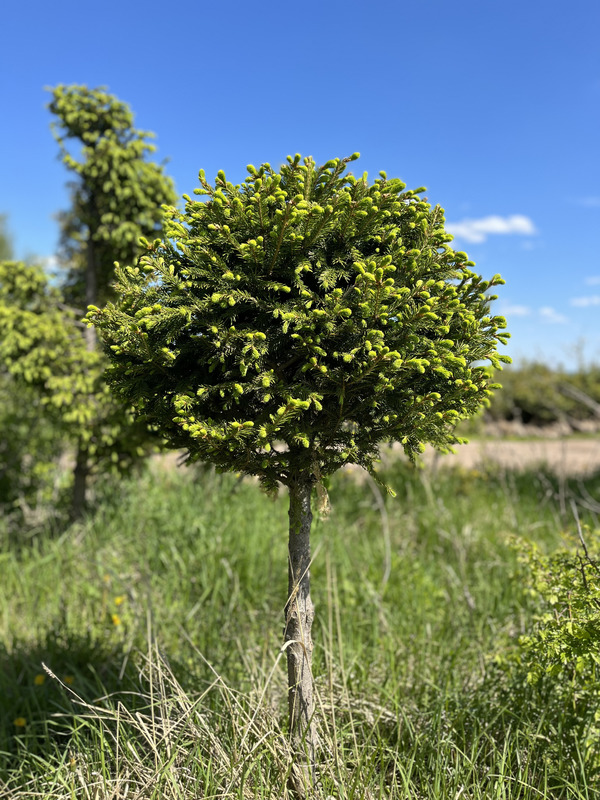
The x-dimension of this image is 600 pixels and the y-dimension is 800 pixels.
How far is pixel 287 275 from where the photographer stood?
2.49 metres

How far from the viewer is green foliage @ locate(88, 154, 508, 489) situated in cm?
236

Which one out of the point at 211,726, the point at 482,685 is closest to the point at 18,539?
the point at 211,726

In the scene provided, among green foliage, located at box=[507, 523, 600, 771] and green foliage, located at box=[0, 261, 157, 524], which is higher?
green foliage, located at box=[0, 261, 157, 524]

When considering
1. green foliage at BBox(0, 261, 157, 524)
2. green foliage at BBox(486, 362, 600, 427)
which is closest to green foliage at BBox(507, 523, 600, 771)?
green foliage at BBox(0, 261, 157, 524)

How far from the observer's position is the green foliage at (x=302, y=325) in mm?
2355

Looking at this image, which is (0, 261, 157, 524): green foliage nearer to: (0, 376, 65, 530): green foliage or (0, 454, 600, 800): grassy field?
(0, 376, 65, 530): green foliage

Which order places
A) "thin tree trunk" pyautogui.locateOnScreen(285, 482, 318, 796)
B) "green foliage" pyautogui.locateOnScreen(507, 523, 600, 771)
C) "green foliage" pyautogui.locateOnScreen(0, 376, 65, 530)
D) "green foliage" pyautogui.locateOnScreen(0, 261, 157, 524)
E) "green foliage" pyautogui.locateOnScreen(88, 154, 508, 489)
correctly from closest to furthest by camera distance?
→ 1. "green foliage" pyautogui.locateOnScreen(88, 154, 508, 489)
2. "green foliage" pyautogui.locateOnScreen(507, 523, 600, 771)
3. "thin tree trunk" pyautogui.locateOnScreen(285, 482, 318, 796)
4. "green foliage" pyautogui.locateOnScreen(0, 261, 157, 524)
5. "green foliage" pyautogui.locateOnScreen(0, 376, 65, 530)

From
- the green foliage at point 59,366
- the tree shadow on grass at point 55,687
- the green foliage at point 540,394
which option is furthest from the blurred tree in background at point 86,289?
the green foliage at point 540,394

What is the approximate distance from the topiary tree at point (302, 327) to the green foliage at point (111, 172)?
373cm

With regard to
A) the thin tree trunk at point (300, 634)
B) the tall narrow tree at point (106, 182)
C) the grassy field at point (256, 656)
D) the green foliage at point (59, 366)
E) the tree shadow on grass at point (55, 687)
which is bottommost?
the tree shadow on grass at point (55, 687)

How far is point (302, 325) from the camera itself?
233cm

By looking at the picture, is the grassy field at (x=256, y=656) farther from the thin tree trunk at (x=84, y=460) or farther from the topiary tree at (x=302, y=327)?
the topiary tree at (x=302, y=327)

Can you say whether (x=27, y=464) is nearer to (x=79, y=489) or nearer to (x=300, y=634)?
(x=79, y=489)

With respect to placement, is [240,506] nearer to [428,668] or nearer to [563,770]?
[428,668]
